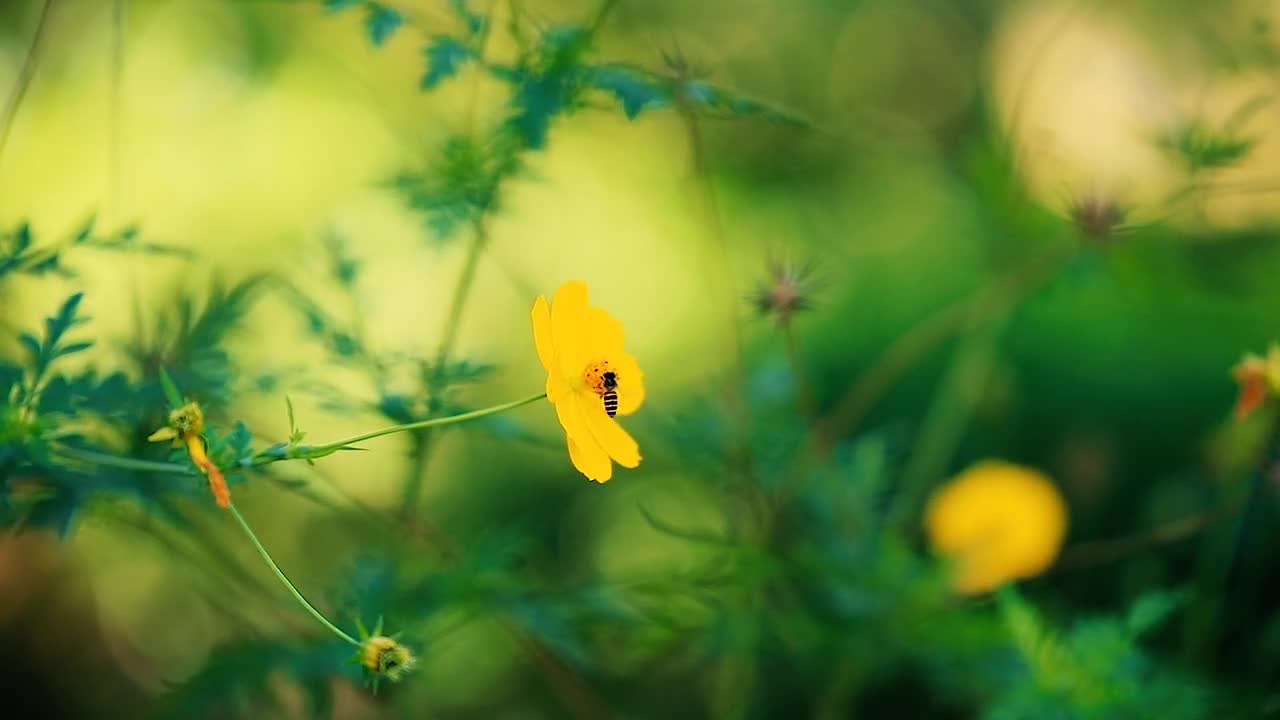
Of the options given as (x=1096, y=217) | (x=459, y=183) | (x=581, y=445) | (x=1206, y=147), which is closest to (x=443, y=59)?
(x=459, y=183)

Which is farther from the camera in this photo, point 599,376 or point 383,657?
point 599,376

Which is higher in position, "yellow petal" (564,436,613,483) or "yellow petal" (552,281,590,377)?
"yellow petal" (552,281,590,377)

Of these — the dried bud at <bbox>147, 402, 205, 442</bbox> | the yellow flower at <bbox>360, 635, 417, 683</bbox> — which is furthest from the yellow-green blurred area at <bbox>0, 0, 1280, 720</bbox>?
the yellow flower at <bbox>360, 635, 417, 683</bbox>

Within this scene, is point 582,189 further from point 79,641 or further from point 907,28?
point 907,28

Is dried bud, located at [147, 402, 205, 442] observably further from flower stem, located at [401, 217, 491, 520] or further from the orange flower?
flower stem, located at [401, 217, 491, 520]

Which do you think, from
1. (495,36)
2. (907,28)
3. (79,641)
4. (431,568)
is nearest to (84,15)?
(495,36)

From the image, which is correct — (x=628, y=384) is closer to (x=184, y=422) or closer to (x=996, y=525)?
A: (x=184, y=422)
